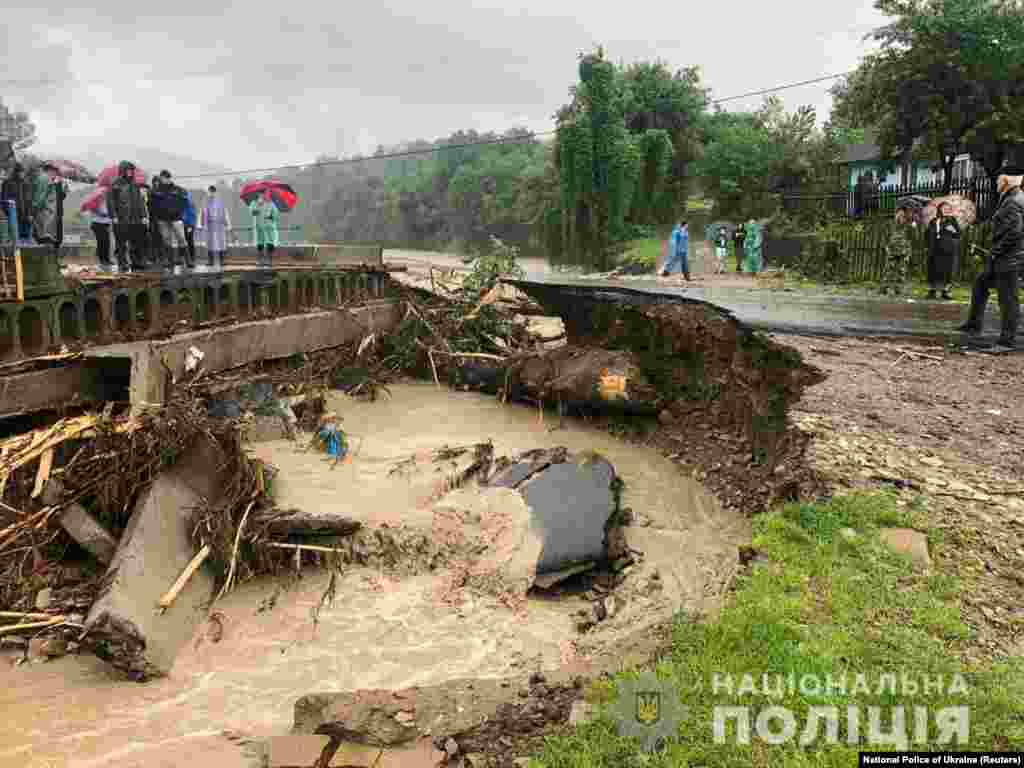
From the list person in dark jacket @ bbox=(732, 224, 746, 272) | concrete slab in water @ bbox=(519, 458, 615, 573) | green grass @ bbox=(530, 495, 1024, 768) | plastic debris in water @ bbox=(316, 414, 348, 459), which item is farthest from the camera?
person in dark jacket @ bbox=(732, 224, 746, 272)

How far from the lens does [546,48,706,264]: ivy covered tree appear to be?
107 ft

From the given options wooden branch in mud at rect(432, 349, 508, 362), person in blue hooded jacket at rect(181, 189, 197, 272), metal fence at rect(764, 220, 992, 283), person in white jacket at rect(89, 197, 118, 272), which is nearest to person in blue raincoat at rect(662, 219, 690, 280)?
metal fence at rect(764, 220, 992, 283)

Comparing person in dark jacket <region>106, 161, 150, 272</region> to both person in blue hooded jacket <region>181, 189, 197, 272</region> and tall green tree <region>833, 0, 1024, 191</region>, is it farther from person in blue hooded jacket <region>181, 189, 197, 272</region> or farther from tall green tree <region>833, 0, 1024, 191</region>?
tall green tree <region>833, 0, 1024, 191</region>

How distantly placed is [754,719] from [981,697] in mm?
916

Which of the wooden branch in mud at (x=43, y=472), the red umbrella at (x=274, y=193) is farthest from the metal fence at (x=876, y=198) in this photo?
the wooden branch in mud at (x=43, y=472)

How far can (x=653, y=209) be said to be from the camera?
3475 centimetres

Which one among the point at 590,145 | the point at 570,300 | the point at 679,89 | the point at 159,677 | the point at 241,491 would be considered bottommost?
the point at 159,677

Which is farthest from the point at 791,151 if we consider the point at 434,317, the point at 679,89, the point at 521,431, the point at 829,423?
the point at 829,423

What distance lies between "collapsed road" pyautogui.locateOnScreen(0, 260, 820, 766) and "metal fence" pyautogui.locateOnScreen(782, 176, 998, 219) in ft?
35.4

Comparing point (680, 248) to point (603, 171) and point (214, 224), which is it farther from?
point (603, 171)

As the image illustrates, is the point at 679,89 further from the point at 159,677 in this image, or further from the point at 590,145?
the point at 159,677

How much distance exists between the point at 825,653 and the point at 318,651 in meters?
3.23

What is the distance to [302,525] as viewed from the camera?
6.20 metres

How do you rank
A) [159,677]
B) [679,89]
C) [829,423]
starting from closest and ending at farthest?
1. [159,677]
2. [829,423]
3. [679,89]
